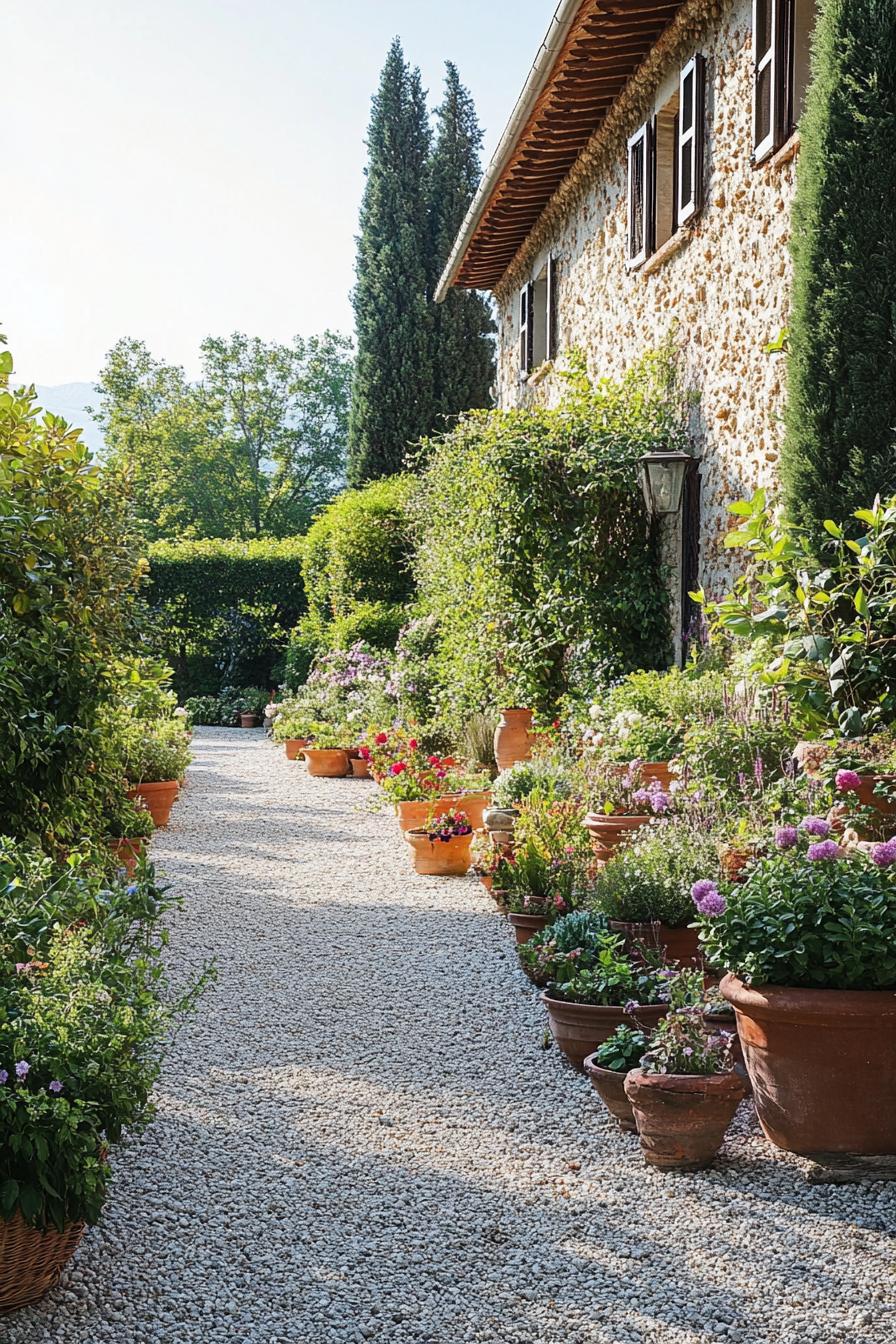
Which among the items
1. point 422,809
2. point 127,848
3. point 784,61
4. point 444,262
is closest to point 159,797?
point 127,848

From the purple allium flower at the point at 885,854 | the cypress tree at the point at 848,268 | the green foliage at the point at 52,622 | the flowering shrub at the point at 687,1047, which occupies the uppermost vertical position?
the cypress tree at the point at 848,268

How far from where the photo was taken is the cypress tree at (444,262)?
22.2m

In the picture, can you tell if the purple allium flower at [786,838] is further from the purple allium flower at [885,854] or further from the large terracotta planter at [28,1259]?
the large terracotta planter at [28,1259]

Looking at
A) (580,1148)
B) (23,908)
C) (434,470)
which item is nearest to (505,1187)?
(580,1148)

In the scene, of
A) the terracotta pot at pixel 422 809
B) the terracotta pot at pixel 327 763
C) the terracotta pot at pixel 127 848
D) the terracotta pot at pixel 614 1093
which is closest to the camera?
the terracotta pot at pixel 614 1093

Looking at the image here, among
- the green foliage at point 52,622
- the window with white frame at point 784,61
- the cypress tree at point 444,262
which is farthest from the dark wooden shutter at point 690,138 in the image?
the cypress tree at point 444,262

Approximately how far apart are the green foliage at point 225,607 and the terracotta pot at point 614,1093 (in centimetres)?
1539

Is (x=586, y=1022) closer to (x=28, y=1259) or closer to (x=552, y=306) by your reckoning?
(x=28, y=1259)

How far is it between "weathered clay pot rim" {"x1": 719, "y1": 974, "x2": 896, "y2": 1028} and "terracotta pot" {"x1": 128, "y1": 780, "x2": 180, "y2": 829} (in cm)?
591

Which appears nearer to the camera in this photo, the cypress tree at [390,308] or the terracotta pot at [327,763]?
the terracotta pot at [327,763]

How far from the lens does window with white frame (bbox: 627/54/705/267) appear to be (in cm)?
780

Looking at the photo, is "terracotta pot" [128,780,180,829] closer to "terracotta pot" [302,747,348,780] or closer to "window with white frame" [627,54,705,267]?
"terracotta pot" [302,747,348,780]

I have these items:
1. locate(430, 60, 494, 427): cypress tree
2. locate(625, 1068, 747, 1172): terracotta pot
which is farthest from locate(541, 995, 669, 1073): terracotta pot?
locate(430, 60, 494, 427): cypress tree

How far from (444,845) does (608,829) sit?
169 centimetres
